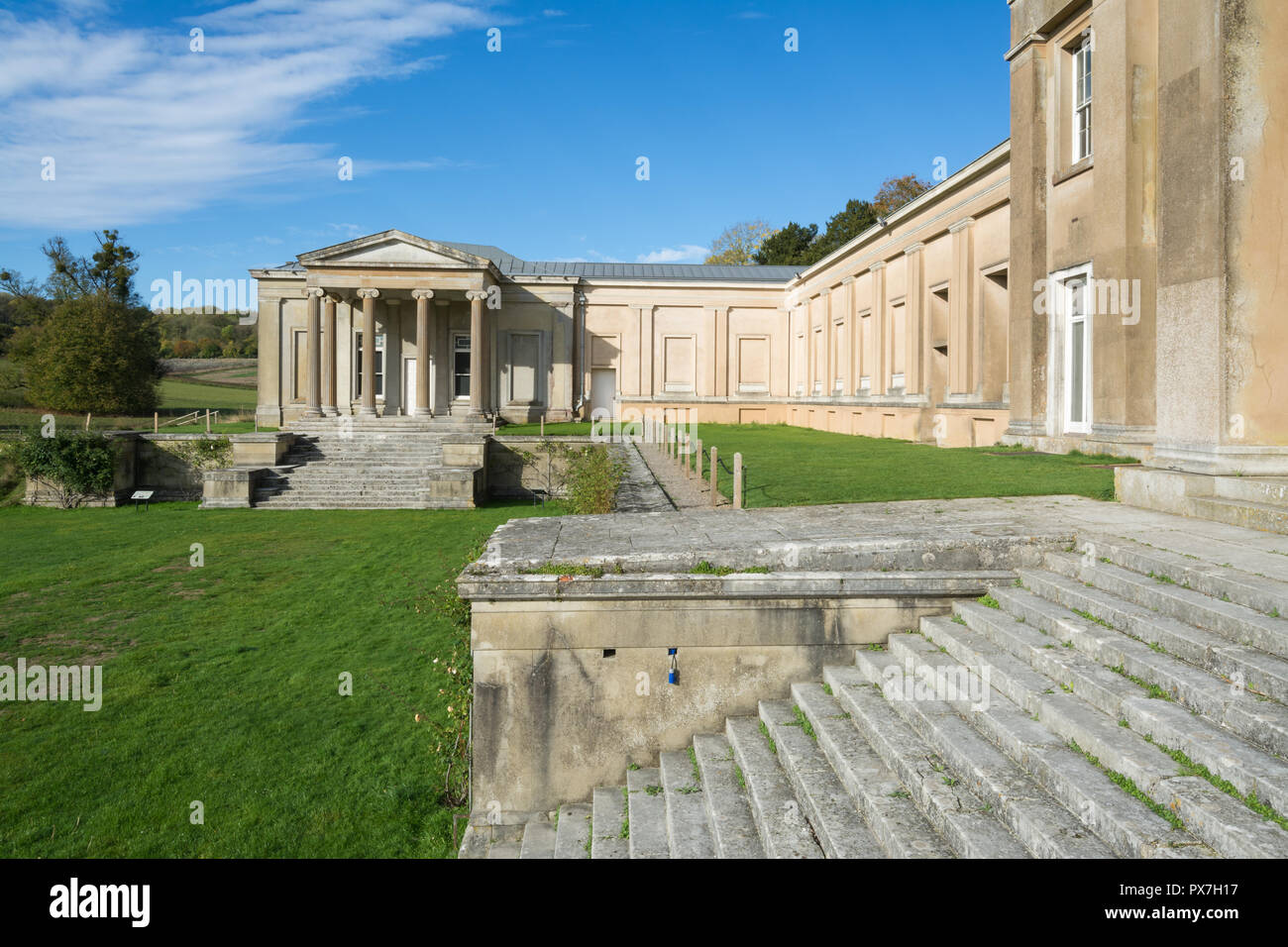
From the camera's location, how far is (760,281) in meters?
42.5

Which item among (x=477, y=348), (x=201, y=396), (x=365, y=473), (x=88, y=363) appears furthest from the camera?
(x=201, y=396)

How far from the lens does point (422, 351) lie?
3338 cm

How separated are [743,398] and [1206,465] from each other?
3427 centimetres

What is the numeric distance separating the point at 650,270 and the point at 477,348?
13.7 meters

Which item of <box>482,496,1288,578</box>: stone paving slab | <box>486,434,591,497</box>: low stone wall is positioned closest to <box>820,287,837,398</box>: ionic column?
<box>486,434,591,497</box>: low stone wall

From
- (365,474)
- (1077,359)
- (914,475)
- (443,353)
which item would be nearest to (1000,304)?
(1077,359)

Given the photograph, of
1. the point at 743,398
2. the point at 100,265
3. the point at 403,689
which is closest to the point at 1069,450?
the point at 403,689

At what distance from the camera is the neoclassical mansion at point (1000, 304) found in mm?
8445

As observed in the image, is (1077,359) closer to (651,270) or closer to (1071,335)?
(1071,335)

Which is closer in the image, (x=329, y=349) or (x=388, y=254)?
(x=388, y=254)

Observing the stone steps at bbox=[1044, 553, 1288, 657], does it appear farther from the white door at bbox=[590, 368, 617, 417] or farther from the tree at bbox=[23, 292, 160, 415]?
the tree at bbox=[23, 292, 160, 415]

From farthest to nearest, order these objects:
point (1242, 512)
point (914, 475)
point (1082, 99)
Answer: point (1082, 99)
point (914, 475)
point (1242, 512)

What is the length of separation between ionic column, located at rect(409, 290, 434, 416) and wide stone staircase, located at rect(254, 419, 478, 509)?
3.88 metres

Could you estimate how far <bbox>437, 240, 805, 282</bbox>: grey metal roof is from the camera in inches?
1703
